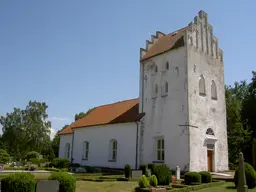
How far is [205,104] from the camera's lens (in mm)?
25875

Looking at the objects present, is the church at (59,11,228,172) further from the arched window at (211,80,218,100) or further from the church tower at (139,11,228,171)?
the arched window at (211,80,218,100)

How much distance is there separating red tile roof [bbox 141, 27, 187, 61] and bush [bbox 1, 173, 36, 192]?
756 inches

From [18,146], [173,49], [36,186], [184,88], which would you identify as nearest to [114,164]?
[184,88]

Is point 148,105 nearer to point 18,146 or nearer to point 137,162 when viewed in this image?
point 137,162

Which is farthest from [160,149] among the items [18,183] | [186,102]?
[18,183]

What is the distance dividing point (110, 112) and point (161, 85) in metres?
9.91

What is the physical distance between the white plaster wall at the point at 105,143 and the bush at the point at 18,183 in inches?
656

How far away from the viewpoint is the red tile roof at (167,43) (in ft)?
87.4

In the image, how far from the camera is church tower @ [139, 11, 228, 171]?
24.0 meters

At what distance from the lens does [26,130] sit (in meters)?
59.4

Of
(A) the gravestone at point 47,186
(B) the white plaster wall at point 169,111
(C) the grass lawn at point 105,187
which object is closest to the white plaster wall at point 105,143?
(B) the white plaster wall at point 169,111

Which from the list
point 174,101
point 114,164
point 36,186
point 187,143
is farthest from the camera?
point 114,164

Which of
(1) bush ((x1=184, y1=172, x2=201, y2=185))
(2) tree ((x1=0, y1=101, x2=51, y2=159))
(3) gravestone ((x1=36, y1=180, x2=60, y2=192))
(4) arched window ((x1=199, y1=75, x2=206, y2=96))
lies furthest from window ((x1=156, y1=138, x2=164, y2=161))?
(2) tree ((x1=0, y1=101, x2=51, y2=159))

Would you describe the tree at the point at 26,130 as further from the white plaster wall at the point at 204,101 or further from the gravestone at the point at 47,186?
the gravestone at the point at 47,186
